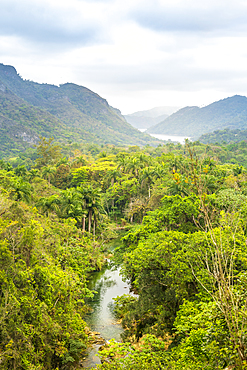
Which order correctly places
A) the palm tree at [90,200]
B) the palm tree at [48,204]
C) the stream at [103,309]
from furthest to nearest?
1. the palm tree at [90,200]
2. the palm tree at [48,204]
3. the stream at [103,309]

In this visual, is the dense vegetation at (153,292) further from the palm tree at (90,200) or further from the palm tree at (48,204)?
the palm tree at (90,200)

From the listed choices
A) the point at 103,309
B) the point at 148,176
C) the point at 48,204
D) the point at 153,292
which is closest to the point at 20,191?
the point at 48,204

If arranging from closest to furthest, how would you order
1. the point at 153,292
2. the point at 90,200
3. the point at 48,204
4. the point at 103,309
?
the point at 153,292
the point at 103,309
the point at 48,204
the point at 90,200

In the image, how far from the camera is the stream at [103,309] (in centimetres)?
1853

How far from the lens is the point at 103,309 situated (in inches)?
955

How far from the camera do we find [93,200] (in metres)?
38.3

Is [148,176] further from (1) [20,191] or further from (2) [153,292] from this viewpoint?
(2) [153,292]

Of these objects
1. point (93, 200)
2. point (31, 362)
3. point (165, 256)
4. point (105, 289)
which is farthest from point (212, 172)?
point (31, 362)

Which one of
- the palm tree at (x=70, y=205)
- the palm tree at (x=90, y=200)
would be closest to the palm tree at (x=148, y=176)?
the palm tree at (x=90, y=200)

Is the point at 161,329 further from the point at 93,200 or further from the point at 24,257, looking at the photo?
the point at 93,200

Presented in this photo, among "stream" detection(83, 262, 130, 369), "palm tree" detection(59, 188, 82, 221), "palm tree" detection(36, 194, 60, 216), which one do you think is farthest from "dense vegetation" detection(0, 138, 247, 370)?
"palm tree" detection(36, 194, 60, 216)

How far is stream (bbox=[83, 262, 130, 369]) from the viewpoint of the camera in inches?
730

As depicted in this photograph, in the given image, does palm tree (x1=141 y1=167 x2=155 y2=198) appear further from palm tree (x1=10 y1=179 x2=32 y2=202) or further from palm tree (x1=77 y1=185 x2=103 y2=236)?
palm tree (x1=10 y1=179 x2=32 y2=202)

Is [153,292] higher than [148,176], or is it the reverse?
[148,176]
